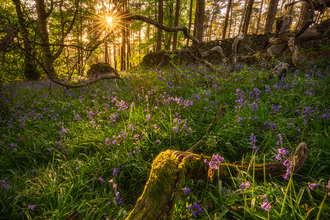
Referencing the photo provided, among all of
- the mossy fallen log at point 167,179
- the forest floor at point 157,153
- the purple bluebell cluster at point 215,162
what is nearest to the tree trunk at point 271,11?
the forest floor at point 157,153

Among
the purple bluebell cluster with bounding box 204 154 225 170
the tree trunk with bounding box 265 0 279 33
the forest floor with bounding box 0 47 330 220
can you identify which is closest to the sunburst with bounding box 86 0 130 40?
the forest floor with bounding box 0 47 330 220

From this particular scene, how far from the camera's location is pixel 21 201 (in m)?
1.65

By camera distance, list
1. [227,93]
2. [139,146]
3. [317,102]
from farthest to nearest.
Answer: [227,93] < [317,102] < [139,146]

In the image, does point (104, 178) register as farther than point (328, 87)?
No

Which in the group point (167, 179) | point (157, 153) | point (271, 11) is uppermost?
point (271, 11)

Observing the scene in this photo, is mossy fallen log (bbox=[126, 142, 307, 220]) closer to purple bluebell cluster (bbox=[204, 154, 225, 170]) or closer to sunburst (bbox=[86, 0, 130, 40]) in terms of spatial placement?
purple bluebell cluster (bbox=[204, 154, 225, 170])

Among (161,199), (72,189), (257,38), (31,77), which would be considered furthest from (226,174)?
(31,77)

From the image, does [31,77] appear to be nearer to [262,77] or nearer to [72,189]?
[72,189]

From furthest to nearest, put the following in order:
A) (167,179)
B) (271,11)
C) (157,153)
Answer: (271,11)
(157,153)
(167,179)

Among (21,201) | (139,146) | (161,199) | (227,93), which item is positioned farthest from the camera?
(227,93)

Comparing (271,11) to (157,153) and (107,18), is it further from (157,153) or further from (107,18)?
(157,153)

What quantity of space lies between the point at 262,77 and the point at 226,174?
3.84 metres

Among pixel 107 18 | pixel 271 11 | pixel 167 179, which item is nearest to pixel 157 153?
pixel 167 179

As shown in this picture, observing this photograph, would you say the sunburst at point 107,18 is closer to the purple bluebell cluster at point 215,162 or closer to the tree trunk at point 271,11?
the purple bluebell cluster at point 215,162
